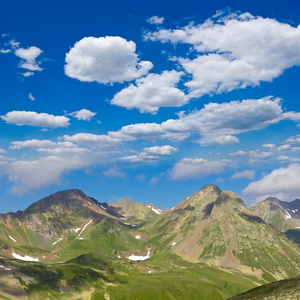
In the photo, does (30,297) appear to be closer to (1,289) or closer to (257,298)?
(1,289)

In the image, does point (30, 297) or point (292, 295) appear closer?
point (292, 295)

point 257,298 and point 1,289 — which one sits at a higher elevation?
point 257,298

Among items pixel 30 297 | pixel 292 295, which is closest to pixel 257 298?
pixel 292 295

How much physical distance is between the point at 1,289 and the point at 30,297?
18.4m

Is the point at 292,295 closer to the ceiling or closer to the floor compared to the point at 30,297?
closer to the ceiling

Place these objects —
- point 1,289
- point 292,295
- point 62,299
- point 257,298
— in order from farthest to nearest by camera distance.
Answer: point 62,299 → point 1,289 → point 257,298 → point 292,295

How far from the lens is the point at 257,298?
86562 millimetres

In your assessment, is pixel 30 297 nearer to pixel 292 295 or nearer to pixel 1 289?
pixel 1 289

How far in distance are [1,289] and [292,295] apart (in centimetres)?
17241

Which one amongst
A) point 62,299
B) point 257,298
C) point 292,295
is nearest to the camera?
point 292,295

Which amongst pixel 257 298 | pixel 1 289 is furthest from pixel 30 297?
pixel 257 298

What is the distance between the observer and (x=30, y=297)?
182875mm

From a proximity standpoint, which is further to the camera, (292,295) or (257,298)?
(257,298)

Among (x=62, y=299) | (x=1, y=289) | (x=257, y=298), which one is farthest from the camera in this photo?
(x=62, y=299)
